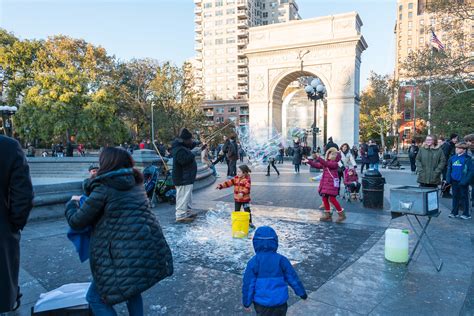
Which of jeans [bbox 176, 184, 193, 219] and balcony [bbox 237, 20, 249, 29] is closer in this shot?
jeans [bbox 176, 184, 193, 219]

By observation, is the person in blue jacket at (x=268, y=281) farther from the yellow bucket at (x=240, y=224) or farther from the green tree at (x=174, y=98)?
the green tree at (x=174, y=98)

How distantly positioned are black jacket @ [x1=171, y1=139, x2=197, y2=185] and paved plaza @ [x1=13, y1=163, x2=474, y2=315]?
3.08 feet

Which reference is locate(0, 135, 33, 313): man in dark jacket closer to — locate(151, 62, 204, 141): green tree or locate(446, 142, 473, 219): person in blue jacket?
locate(446, 142, 473, 219): person in blue jacket

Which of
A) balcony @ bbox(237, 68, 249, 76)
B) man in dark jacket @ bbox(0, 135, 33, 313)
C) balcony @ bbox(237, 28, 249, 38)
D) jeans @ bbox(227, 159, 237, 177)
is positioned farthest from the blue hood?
balcony @ bbox(237, 28, 249, 38)

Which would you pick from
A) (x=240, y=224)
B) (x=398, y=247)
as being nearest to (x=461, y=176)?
(x=398, y=247)

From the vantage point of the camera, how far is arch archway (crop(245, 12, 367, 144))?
29.0 metres

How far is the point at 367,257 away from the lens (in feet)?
16.1

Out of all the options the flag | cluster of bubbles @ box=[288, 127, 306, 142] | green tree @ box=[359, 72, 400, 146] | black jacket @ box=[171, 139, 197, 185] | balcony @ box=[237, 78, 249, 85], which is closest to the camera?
black jacket @ box=[171, 139, 197, 185]

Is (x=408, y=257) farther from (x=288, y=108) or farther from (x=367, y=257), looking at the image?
(x=288, y=108)

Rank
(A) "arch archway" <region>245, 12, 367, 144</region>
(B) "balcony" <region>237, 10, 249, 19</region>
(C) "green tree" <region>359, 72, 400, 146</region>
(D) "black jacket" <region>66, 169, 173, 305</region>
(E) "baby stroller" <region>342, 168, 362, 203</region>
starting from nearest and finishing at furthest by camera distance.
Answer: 1. (D) "black jacket" <region>66, 169, 173, 305</region>
2. (E) "baby stroller" <region>342, 168, 362, 203</region>
3. (A) "arch archway" <region>245, 12, 367, 144</region>
4. (C) "green tree" <region>359, 72, 400, 146</region>
5. (B) "balcony" <region>237, 10, 249, 19</region>

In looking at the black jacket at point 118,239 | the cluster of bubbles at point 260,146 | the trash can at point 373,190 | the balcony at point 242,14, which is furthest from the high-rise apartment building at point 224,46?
the black jacket at point 118,239

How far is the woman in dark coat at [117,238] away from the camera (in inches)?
96.2

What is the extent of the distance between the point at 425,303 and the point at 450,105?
853 inches

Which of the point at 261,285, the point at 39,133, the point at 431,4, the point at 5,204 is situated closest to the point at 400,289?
the point at 261,285
